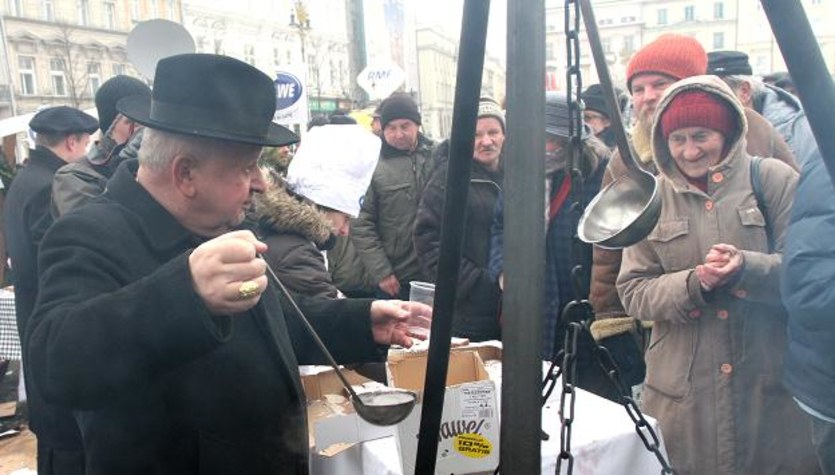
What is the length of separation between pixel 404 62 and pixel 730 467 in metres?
17.3

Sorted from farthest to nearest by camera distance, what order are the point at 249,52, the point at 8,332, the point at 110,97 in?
1. the point at 249,52
2. the point at 8,332
3. the point at 110,97

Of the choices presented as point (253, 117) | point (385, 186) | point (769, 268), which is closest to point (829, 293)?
point (769, 268)

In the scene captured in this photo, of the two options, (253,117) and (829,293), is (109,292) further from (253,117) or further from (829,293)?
(829,293)

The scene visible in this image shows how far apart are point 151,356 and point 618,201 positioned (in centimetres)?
96

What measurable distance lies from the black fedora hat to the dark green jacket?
110 inches

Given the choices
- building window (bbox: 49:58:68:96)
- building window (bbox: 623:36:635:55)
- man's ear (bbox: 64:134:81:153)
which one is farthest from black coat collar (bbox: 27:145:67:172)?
building window (bbox: 623:36:635:55)

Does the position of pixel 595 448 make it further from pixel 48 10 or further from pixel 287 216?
pixel 48 10

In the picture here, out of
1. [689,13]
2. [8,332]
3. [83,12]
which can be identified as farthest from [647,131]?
[689,13]

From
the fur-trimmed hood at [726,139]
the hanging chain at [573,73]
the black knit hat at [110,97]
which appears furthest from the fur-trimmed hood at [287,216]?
the black knit hat at [110,97]

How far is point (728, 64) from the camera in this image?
11.9 ft

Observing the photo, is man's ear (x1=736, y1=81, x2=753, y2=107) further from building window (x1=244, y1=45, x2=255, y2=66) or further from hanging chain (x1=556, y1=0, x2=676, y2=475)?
building window (x1=244, y1=45, x2=255, y2=66)

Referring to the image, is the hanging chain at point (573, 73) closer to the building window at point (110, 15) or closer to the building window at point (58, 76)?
the building window at point (58, 76)

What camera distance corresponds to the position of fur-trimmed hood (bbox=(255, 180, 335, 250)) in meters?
2.51

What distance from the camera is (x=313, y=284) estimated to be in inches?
96.9
